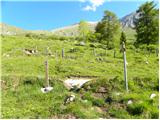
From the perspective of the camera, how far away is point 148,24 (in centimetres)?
5009

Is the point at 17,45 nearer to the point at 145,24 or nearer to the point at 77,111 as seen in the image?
the point at 145,24

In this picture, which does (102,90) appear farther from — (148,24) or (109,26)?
(109,26)

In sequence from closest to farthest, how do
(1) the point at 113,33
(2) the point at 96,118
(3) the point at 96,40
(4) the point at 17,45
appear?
1. (2) the point at 96,118
2. (4) the point at 17,45
3. (1) the point at 113,33
4. (3) the point at 96,40

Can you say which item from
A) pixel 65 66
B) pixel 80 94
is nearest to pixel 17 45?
pixel 65 66

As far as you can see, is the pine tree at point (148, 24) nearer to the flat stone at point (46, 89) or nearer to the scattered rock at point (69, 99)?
the flat stone at point (46, 89)

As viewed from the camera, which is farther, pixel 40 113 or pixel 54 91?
pixel 54 91

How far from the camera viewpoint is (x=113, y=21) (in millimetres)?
58969

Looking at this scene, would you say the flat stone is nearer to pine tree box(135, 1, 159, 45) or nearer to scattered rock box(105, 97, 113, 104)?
scattered rock box(105, 97, 113, 104)

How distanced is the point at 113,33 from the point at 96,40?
704cm

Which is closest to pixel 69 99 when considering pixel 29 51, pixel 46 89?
pixel 46 89

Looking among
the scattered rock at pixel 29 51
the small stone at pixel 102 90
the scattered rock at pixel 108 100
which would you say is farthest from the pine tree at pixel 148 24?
the scattered rock at pixel 108 100

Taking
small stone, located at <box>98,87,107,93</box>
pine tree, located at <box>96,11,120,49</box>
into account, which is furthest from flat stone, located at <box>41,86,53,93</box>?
pine tree, located at <box>96,11,120,49</box>

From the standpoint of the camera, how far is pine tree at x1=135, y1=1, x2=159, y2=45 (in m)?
49.2

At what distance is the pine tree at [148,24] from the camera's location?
49250mm
